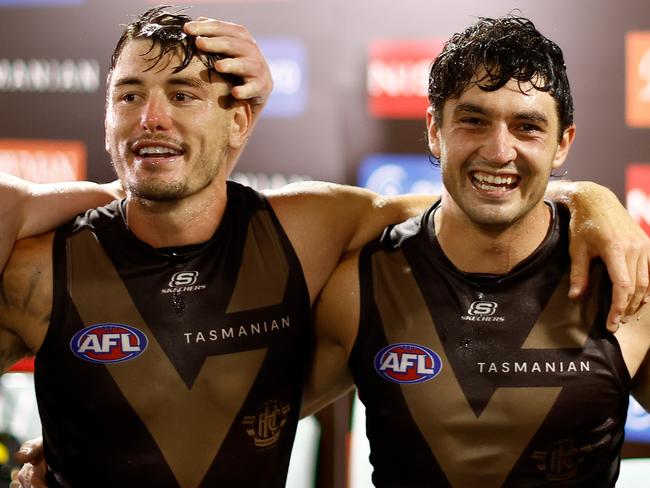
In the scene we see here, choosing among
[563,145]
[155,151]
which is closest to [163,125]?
[155,151]

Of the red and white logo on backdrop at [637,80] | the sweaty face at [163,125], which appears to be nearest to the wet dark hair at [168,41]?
the sweaty face at [163,125]

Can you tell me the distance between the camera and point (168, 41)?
201cm

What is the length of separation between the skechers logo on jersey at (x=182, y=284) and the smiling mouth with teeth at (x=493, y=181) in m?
0.64

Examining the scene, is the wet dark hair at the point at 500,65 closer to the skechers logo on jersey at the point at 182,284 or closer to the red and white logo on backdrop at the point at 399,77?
the skechers logo on jersey at the point at 182,284

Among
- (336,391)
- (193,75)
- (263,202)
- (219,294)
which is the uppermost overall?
(193,75)

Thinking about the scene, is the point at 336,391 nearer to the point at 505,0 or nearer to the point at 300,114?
the point at 300,114

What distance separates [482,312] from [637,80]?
4.75 ft

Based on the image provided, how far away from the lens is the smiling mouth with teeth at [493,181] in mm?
1883

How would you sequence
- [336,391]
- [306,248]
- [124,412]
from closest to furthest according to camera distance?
[124,412]
[306,248]
[336,391]

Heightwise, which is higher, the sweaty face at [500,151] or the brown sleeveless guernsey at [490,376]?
the sweaty face at [500,151]

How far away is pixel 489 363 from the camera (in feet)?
6.36

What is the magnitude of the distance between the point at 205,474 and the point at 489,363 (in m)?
0.65

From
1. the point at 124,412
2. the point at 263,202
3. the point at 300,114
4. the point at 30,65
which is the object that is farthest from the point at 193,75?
the point at 30,65

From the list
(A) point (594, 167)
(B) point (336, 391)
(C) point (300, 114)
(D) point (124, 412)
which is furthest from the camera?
(C) point (300, 114)
